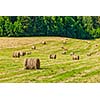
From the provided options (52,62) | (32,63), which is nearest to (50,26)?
(52,62)

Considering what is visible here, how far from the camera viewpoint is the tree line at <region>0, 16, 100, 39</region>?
41.8 feet

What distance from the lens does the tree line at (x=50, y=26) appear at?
12742 mm

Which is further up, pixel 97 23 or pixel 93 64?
pixel 97 23

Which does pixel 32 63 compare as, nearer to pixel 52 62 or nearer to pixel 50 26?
pixel 52 62

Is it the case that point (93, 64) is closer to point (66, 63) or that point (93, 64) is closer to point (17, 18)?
point (66, 63)

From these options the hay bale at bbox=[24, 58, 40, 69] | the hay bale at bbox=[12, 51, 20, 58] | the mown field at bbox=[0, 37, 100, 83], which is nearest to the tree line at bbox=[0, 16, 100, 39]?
the mown field at bbox=[0, 37, 100, 83]

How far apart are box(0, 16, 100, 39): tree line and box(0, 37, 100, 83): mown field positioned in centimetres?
13

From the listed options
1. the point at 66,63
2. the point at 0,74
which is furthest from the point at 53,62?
the point at 0,74

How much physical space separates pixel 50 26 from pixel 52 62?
2.78ft

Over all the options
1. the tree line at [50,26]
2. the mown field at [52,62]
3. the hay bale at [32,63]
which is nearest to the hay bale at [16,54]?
the mown field at [52,62]

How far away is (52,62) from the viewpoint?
1276 cm

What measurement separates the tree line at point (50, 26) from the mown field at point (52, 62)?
0.42ft
